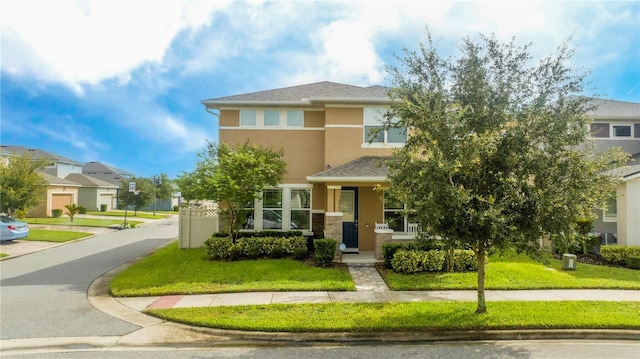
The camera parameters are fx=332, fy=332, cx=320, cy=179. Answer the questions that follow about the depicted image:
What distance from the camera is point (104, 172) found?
60.8 metres

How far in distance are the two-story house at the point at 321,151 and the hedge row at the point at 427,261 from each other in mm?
2597

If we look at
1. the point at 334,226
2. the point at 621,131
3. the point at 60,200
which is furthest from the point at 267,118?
the point at 60,200

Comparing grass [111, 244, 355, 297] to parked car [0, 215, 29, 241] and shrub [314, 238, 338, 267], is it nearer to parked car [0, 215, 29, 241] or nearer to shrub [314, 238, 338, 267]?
shrub [314, 238, 338, 267]

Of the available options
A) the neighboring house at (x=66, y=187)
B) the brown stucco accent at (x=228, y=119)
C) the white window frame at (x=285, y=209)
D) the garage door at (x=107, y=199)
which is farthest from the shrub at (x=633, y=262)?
the garage door at (x=107, y=199)

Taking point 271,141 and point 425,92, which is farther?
point 271,141

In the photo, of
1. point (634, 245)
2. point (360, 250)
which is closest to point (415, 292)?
point (360, 250)

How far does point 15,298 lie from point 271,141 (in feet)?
32.0

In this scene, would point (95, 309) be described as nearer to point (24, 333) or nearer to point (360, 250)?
point (24, 333)

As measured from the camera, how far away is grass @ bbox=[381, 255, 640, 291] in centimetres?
918

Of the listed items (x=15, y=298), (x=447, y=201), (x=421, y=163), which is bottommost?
(x=15, y=298)

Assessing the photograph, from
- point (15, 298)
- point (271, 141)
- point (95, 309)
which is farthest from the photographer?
point (271, 141)

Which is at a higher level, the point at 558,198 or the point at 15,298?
the point at 558,198

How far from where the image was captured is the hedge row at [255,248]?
12.6 meters

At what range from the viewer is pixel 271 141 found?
14.9 metres
